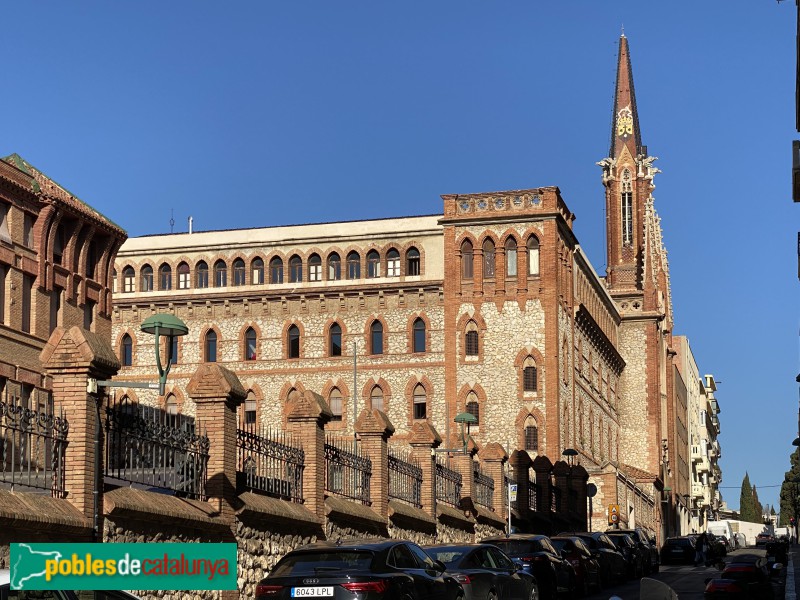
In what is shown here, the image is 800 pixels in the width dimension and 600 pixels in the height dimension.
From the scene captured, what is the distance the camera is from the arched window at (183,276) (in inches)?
2822

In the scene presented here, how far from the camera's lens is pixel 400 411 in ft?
219

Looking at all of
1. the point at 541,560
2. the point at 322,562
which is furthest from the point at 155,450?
the point at 541,560

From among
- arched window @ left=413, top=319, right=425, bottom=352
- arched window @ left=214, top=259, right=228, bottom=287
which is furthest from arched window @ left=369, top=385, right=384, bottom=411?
arched window @ left=214, top=259, right=228, bottom=287

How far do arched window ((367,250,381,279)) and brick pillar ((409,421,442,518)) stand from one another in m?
35.0

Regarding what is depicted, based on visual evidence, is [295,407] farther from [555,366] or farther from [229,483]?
[555,366]

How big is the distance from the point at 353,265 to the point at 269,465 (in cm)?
4639

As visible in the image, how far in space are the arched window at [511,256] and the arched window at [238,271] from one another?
14.1 m

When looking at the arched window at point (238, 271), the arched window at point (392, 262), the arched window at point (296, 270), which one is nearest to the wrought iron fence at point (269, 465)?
the arched window at point (392, 262)

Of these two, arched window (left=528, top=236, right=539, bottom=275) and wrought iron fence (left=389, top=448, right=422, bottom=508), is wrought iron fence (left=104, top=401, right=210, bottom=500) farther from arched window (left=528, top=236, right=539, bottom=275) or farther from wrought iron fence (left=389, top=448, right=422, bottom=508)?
arched window (left=528, top=236, right=539, bottom=275)

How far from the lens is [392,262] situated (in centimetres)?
6925

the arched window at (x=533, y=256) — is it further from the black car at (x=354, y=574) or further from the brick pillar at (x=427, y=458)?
the black car at (x=354, y=574)

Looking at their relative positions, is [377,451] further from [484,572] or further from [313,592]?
[313,592]

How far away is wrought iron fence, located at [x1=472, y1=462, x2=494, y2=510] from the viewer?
41.4 metres

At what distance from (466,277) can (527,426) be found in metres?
7.91
